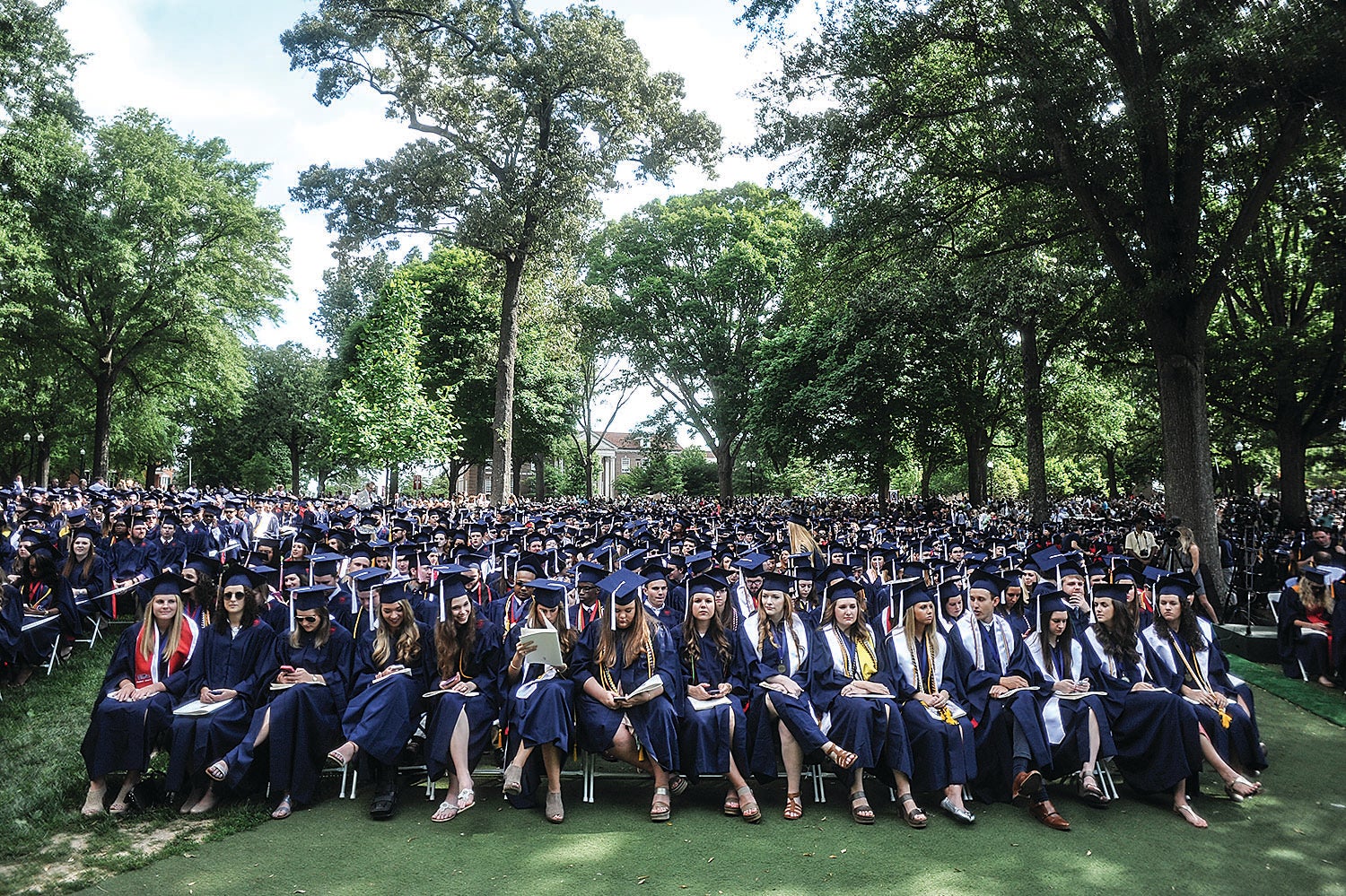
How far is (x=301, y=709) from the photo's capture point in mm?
5238

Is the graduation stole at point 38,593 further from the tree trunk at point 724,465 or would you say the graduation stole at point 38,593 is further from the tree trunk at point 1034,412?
the tree trunk at point 724,465

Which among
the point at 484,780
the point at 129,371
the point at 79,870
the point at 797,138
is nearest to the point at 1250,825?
the point at 484,780

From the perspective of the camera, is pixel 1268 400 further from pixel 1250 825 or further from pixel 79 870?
pixel 79 870

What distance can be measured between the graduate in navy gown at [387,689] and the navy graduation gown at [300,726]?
13 cm

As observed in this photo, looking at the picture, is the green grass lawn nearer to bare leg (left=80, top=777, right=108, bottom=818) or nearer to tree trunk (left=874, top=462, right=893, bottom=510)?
bare leg (left=80, top=777, right=108, bottom=818)

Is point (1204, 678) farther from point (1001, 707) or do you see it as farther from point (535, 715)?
point (535, 715)

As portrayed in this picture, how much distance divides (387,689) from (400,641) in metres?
0.34

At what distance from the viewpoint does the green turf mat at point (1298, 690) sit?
24.7 feet

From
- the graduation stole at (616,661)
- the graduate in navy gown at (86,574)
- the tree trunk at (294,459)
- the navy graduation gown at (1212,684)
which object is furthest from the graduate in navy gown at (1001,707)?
the tree trunk at (294,459)

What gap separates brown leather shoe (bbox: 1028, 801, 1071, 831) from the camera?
496 centimetres

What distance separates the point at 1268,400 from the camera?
18.7m

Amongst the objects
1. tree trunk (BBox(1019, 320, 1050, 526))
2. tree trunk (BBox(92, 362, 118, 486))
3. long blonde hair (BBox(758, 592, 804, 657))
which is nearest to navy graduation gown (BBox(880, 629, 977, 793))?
long blonde hair (BBox(758, 592, 804, 657))

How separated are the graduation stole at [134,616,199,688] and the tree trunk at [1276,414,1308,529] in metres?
20.9

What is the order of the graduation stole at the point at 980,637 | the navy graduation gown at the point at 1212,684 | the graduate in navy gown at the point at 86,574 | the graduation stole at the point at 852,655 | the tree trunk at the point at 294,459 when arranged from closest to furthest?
the navy graduation gown at the point at 1212,684 < the graduation stole at the point at 852,655 < the graduation stole at the point at 980,637 < the graduate in navy gown at the point at 86,574 < the tree trunk at the point at 294,459
